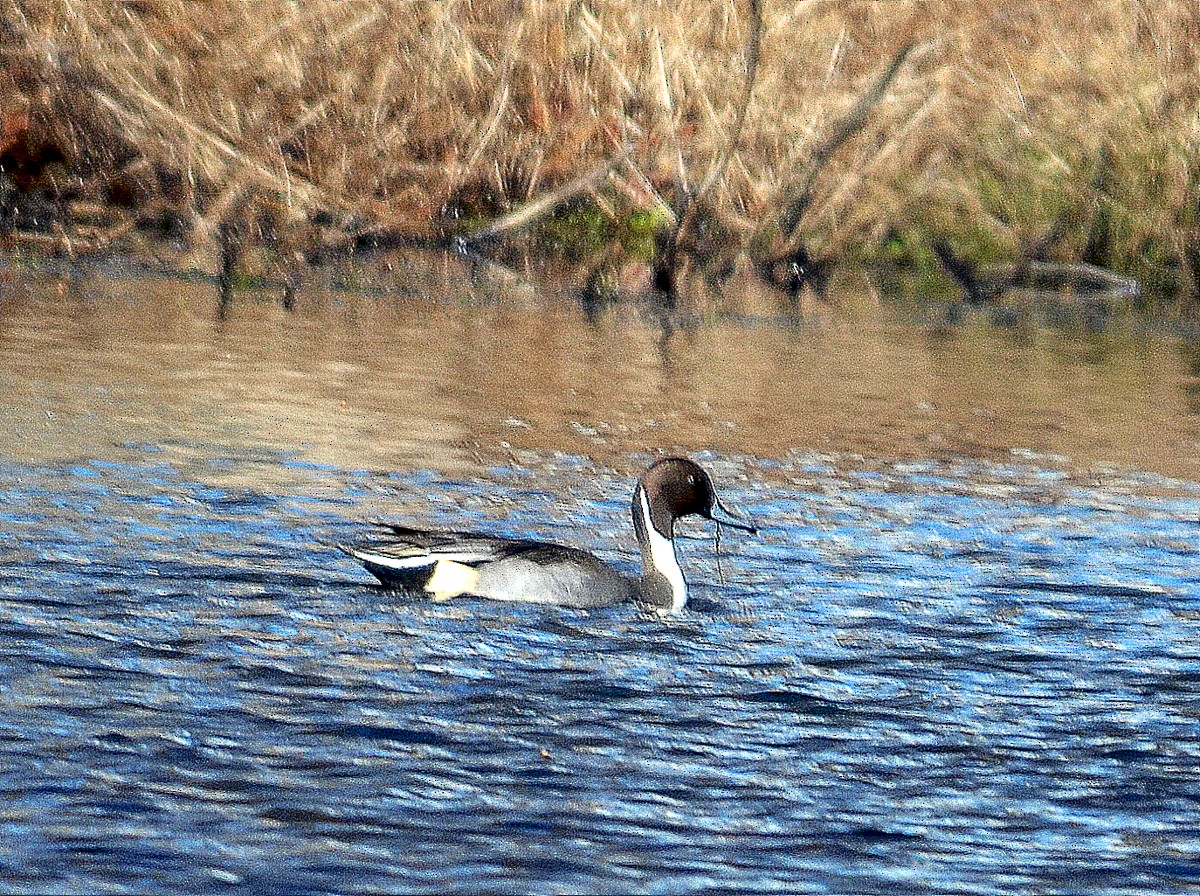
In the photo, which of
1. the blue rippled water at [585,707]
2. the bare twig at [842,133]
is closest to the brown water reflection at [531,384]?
the bare twig at [842,133]

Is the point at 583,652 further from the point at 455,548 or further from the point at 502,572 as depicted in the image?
the point at 455,548

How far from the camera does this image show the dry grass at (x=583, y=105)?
20.1 m

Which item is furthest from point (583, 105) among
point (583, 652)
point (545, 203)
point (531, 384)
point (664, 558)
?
point (583, 652)

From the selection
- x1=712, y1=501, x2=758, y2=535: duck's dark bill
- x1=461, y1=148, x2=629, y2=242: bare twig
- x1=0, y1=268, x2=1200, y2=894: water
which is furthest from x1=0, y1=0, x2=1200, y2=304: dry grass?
x1=712, y1=501, x2=758, y2=535: duck's dark bill

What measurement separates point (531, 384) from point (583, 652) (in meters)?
7.51

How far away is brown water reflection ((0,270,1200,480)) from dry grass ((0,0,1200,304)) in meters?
1.30

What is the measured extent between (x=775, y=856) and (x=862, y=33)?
56.9ft

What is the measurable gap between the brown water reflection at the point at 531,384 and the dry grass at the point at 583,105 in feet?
4.27

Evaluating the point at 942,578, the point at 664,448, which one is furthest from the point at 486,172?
the point at 942,578

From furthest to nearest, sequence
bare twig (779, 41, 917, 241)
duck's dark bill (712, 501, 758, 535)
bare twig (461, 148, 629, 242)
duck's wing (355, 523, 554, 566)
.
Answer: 1. bare twig (461, 148, 629, 242)
2. bare twig (779, 41, 917, 241)
3. duck's dark bill (712, 501, 758, 535)
4. duck's wing (355, 523, 554, 566)

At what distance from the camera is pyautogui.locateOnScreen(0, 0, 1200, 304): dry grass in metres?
20.1

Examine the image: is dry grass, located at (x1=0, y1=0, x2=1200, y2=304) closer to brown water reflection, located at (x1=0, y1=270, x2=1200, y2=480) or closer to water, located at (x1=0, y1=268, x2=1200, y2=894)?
brown water reflection, located at (x1=0, y1=270, x2=1200, y2=480)

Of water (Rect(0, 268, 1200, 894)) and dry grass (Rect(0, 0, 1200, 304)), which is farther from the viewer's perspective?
dry grass (Rect(0, 0, 1200, 304))

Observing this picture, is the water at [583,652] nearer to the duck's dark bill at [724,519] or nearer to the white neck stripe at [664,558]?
the white neck stripe at [664,558]
